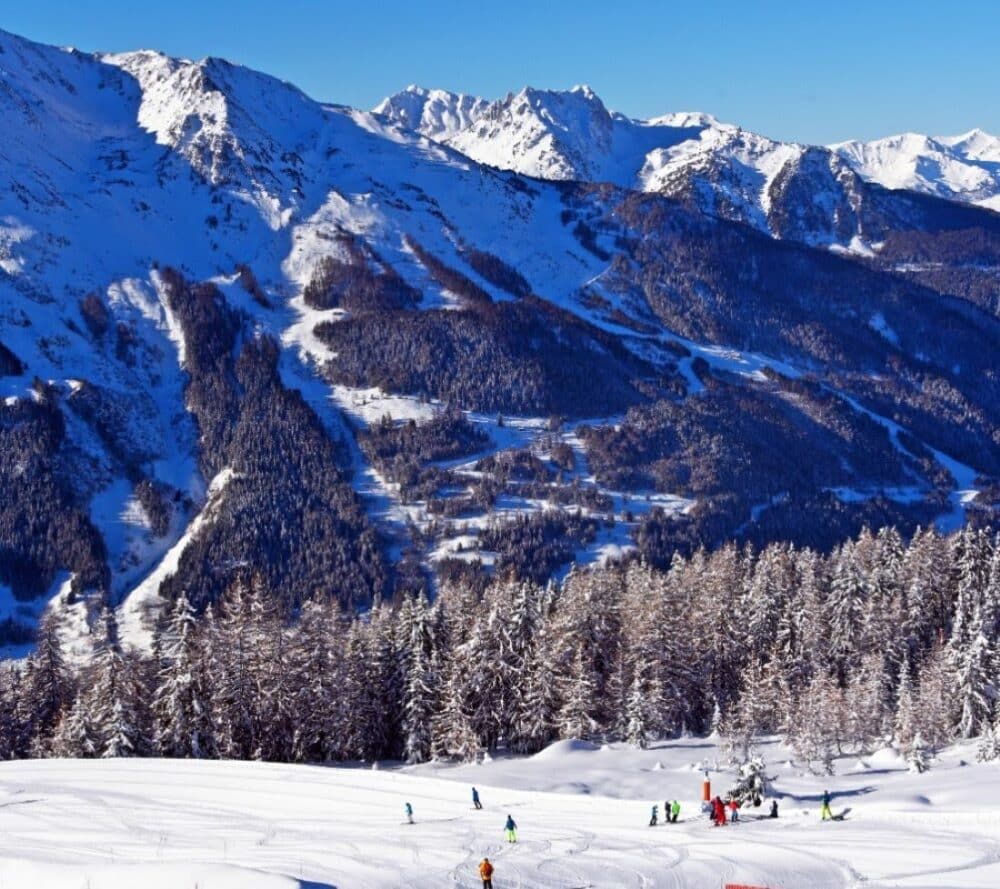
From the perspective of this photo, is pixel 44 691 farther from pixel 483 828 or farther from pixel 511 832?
pixel 511 832

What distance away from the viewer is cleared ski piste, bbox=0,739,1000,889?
149ft

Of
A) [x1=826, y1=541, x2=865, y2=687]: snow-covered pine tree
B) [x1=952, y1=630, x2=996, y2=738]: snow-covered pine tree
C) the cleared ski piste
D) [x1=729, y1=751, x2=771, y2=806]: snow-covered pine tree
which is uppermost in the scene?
[x1=826, y1=541, x2=865, y2=687]: snow-covered pine tree

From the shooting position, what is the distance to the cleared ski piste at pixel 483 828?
45.4m

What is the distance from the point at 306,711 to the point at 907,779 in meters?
45.8

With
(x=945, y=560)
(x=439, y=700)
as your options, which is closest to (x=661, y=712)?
(x=439, y=700)

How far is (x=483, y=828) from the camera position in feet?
189

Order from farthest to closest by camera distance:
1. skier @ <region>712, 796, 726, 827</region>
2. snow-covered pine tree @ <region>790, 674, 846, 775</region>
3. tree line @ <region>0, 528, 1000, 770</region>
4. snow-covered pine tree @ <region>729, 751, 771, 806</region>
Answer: tree line @ <region>0, 528, 1000, 770</region> < snow-covered pine tree @ <region>790, 674, 846, 775</region> < snow-covered pine tree @ <region>729, 751, 771, 806</region> < skier @ <region>712, 796, 726, 827</region>

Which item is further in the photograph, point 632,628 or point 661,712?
point 632,628

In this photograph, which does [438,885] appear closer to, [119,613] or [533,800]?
[533,800]

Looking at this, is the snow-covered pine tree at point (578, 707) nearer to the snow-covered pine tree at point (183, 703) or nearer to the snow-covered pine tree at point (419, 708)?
the snow-covered pine tree at point (419, 708)

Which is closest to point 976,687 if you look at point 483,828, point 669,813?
point 669,813

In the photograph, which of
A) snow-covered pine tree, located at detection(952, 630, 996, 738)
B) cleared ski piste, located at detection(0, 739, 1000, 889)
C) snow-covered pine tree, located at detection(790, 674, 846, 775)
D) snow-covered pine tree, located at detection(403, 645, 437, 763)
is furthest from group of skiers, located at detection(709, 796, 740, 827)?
snow-covered pine tree, located at detection(403, 645, 437, 763)

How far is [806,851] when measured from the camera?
4816 centimetres

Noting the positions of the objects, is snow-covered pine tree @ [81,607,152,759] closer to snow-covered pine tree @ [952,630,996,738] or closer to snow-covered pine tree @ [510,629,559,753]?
snow-covered pine tree @ [510,629,559,753]
